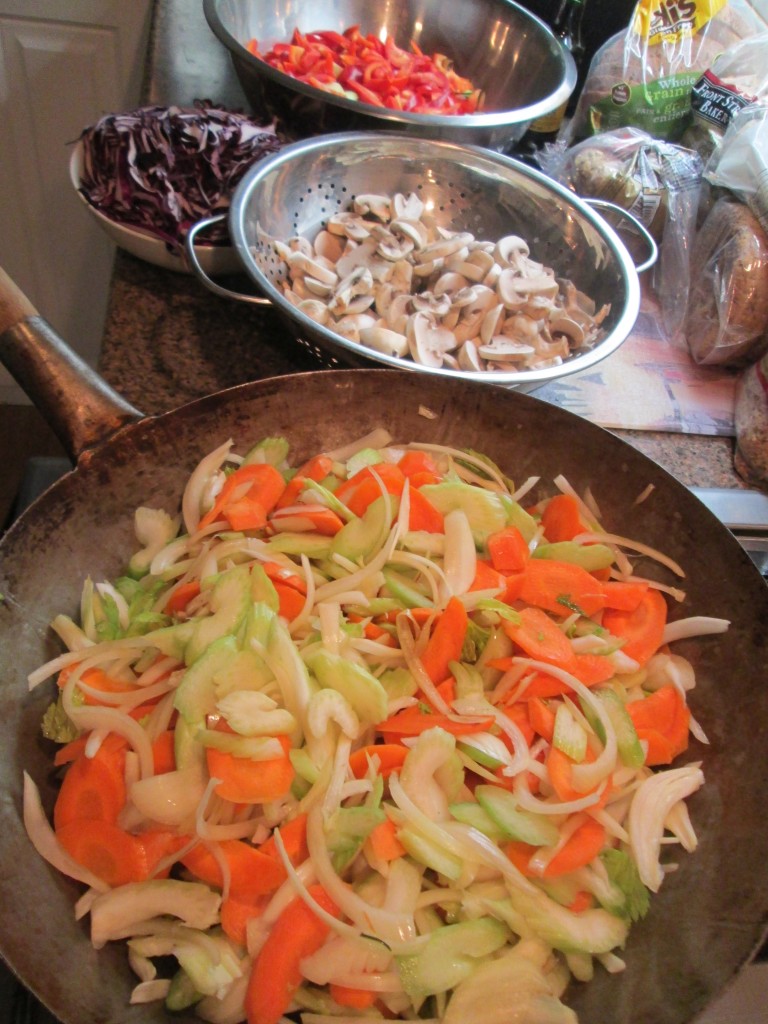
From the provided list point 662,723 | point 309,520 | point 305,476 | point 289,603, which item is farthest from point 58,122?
point 662,723

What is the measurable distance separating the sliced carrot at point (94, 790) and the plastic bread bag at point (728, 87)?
2023 millimetres

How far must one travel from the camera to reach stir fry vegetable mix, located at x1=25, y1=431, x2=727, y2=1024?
0.77 meters

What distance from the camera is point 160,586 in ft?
3.42

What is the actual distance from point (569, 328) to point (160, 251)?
871 mm

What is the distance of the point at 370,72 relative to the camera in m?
1.92

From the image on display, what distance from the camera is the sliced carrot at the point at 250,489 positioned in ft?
3.56

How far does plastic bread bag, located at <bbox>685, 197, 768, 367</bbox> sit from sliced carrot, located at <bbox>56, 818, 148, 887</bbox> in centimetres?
151

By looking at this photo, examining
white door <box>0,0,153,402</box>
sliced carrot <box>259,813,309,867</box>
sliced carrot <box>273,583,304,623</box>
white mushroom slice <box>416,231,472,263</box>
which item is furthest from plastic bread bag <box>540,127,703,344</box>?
white door <box>0,0,153,402</box>

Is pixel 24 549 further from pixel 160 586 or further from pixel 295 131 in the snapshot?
pixel 295 131

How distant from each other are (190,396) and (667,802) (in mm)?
1062

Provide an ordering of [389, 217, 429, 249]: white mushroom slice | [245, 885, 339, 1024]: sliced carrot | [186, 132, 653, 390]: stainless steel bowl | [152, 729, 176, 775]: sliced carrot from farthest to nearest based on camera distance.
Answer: [389, 217, 429, 249]: white mushroom slice, [186, 132, 653, 390]: stainless steel bowl, [152, 729, 176, 775]: sliced carrot, [245, 885, 339, 1024]: sliced carrot

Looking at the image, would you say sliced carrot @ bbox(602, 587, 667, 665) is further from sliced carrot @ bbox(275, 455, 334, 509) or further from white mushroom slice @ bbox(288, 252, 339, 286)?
white mushroom slice @ bbox(288, 252, 339, 286)

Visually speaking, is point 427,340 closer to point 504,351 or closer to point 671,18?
point 504,351

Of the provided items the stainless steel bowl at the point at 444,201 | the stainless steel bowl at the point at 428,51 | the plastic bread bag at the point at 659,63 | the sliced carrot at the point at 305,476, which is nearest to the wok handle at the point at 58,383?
the sliced carrot at the point at 305,476
